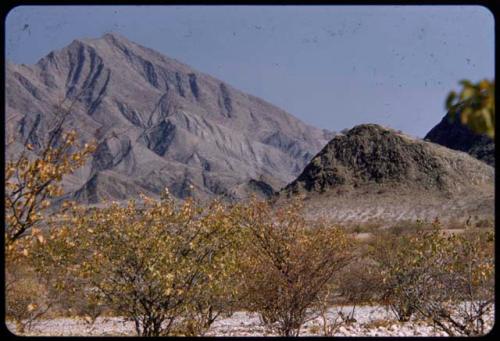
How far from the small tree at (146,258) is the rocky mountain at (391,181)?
3350 cm

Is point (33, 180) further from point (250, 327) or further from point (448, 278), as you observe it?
point (250, 327)

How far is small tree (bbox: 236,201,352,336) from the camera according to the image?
947 centimetres

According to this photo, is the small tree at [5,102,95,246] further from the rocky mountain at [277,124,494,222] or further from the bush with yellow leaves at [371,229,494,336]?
the rocky mountain at [277,124,494,222]

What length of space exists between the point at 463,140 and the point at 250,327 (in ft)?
163

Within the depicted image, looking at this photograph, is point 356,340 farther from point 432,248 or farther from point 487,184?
point 487,184

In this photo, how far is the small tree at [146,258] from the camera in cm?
707

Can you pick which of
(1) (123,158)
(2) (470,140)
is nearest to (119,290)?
(2) (470,140)

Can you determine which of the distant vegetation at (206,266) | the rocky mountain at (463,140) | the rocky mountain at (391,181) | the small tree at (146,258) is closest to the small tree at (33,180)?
A: the distant vegetation at (206,266)

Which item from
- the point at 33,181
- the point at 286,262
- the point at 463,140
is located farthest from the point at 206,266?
the point at 463,140

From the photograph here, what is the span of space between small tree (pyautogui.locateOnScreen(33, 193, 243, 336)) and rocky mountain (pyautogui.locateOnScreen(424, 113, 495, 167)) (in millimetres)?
43611

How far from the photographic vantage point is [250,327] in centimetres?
1315

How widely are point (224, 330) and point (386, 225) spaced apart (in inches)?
1039

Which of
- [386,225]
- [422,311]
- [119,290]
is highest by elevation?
[119,290]

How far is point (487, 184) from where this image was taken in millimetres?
47375
